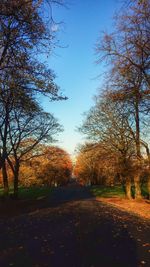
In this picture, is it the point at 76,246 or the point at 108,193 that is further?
the point at 108,193

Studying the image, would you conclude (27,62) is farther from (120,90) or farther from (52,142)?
(52,142)

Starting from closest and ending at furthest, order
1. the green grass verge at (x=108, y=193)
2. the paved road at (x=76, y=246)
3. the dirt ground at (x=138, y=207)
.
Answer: the paved road at (x=76, y=246) → the dirt ground at (x=138, y=207) → the green grass verge at (x=108, y=193)

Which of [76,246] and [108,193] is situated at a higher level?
[108,193]

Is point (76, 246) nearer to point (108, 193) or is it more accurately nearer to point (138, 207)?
point (138, 207)

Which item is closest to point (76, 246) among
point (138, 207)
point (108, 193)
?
point (138, 207)

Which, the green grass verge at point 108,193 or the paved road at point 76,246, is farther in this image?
the green grass verge at point 108,193

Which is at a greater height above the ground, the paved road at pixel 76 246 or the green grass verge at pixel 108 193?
the green grass verge at pixel 108 193

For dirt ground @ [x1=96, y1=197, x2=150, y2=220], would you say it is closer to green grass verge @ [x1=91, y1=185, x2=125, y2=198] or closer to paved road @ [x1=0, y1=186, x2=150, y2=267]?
paved road @ [x1=0, y1=186, x2=150, y2=267]

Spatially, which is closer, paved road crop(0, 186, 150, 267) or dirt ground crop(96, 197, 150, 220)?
paved road crop(0, 186, 150, 267)

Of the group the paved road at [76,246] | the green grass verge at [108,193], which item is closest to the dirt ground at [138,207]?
the paved road at [76,246]

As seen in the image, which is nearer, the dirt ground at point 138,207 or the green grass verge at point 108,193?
the dirt ground at point 138,207

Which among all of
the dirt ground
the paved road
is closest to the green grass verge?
the dirt ground

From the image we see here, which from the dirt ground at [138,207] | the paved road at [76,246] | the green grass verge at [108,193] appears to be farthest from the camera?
the green grass verge at [108,193]

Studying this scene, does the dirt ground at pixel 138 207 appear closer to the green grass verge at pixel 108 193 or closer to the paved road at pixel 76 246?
the paved road at pixel 76 246
